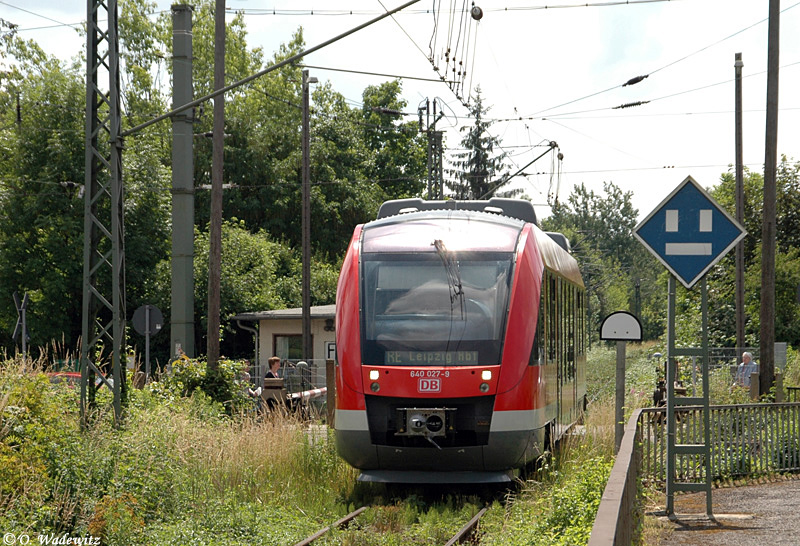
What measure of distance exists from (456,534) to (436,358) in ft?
7.81

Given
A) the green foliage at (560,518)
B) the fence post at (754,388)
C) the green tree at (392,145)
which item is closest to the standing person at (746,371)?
the fence post at (754,388)

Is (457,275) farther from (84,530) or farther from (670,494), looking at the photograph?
(84,530)

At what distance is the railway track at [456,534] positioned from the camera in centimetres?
1054

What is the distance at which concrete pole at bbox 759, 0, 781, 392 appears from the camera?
2167 centimetres

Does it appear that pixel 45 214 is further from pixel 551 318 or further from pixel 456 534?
pixel 456 534

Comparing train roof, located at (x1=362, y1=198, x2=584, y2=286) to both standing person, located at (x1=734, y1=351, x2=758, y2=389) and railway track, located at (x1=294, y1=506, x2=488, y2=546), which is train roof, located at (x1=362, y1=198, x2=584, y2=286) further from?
standing person, located at (x1=734, y1=351, x2=758, y2=389)

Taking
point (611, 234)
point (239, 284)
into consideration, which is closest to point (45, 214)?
point (239, 284)

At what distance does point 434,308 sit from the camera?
13.1 metres

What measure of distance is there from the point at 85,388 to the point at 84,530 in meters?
4.62

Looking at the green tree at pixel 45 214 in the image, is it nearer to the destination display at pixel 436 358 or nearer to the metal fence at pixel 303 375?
the metal fence at pixel 303 375

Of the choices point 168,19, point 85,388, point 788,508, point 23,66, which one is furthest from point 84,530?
point 168,19

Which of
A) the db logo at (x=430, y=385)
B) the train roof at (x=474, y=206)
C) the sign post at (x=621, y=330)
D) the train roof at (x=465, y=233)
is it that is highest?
the train roof at (x=474, y=206)

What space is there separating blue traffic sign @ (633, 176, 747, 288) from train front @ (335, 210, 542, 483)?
8.03 ft

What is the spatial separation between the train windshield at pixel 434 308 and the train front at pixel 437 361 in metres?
0.01
